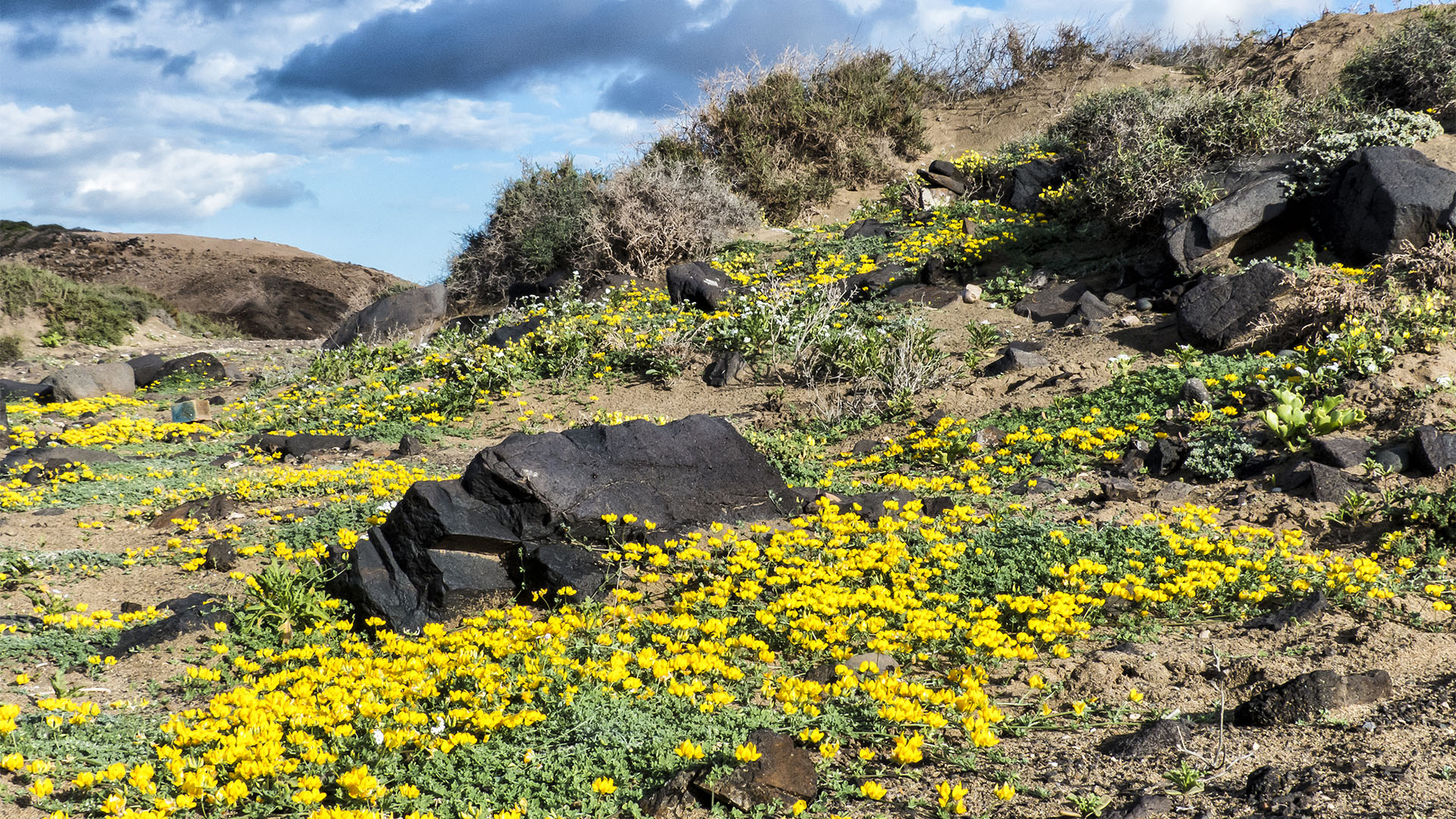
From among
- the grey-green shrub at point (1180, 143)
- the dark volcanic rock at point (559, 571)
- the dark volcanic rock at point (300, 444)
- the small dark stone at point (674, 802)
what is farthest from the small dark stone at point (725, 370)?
the small dark stone at point (674, 802)

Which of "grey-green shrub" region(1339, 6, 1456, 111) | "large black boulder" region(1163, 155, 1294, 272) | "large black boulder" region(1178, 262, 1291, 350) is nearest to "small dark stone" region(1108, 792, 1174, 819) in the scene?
"large black boulder" region(1178, 262, 1291, 350)

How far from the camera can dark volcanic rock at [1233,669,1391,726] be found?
155 inches

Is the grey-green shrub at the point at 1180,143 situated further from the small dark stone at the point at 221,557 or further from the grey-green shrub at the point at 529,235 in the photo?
the small dark stone at the point at 221,557

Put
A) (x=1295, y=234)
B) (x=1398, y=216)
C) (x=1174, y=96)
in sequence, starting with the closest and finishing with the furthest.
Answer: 1. (x=1398, y=216)
2. (x=1295, y=234)
3. (x=1174, y=96)

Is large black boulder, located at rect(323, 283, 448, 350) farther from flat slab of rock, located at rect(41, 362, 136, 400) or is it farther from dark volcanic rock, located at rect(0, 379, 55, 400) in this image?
dark volcanic rock, located at rect(0, 379, 55, 400)

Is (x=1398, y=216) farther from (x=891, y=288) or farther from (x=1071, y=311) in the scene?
(x=891, y=288)

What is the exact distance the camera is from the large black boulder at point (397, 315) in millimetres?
18141

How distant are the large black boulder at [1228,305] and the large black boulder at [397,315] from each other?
43.4 ft

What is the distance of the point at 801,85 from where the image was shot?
21.8 m

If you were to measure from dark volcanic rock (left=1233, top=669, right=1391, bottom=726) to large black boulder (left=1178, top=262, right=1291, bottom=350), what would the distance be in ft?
21.7

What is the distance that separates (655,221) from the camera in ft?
57.2

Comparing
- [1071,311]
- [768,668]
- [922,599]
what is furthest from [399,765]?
[1071,311]

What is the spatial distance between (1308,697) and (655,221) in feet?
48.3

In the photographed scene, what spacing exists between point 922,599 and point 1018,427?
3.92 m
